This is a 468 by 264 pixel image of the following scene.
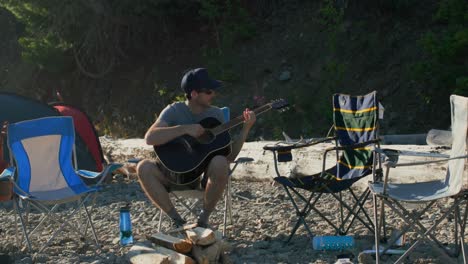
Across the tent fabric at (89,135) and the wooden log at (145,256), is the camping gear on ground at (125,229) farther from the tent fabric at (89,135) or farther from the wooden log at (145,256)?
the tent fabric at (89,135)

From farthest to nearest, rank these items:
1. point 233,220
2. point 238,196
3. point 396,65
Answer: point 396,65
point 238,196
point 233,220

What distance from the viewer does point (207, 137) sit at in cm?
532

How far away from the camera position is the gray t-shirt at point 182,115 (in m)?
5.36

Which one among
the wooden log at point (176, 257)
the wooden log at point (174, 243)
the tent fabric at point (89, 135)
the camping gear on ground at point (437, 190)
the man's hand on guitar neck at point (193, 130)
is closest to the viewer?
the camping gear on ground at point (437, 190)

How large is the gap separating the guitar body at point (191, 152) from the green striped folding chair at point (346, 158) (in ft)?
1.02

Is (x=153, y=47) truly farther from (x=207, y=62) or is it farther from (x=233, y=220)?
(x=233, y=220)

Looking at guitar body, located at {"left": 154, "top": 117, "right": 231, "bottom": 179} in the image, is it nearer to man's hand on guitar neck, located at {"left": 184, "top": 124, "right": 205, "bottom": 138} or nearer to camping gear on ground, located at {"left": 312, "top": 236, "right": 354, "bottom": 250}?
man's hand on guitar neck, located at {"left": 184, "top": 124, "right": 205, "bottom": 138}

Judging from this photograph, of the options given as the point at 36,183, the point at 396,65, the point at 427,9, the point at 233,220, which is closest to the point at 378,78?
the point at 396,65

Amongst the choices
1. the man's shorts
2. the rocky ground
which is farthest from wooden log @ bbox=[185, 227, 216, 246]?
the man's shorts

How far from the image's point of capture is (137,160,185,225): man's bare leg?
206 inches

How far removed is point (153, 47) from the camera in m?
15.4

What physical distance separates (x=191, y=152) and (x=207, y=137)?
141mm

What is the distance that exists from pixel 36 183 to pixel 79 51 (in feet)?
31.9

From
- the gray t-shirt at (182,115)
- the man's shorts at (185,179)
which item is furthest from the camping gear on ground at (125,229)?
the gray t-shirt at (182,115)
